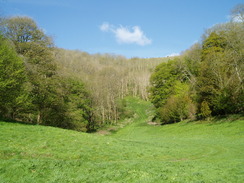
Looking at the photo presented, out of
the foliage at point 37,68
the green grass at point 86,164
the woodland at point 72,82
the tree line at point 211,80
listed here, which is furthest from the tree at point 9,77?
the tree line at point 211,80

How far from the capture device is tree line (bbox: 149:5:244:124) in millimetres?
30734

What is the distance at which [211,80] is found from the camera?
33250 mm

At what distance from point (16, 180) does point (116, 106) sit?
62547mm

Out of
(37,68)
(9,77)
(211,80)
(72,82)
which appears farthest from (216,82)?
(9,77)

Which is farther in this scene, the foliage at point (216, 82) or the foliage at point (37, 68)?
the foliage at point (216, 82)

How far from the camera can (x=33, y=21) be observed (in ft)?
97.7

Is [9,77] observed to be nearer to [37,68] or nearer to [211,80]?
[37,68]

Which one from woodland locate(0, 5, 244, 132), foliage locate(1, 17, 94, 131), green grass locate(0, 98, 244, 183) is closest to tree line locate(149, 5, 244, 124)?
woodland locate(0, 5, 244, 132)

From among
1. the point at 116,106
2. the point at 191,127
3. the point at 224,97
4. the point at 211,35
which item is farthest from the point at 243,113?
the point at 116,106

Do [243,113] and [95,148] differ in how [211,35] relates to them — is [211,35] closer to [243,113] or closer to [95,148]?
[243,113]

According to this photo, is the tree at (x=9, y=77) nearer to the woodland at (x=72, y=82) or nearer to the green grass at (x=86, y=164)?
the woodland at (x=72, y=82)

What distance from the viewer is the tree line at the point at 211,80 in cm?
3073

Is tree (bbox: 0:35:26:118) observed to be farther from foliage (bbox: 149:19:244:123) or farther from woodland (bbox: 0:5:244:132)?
foliage (bbox: 149:19:244:123)

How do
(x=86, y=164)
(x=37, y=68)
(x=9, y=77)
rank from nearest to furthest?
(x=86, y=164) < (x=9, y=77) < (x=37, y=68)
